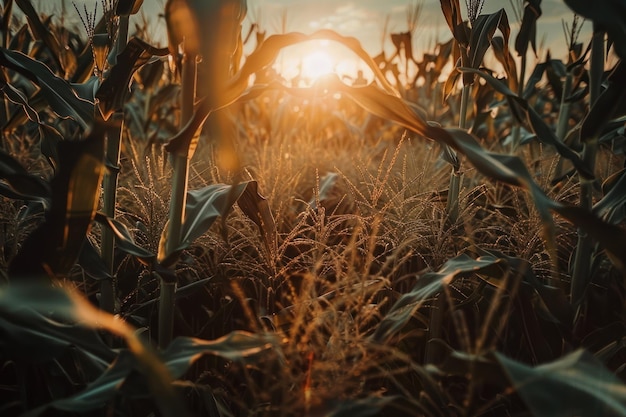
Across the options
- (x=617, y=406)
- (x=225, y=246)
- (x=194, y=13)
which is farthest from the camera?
(x=225, y=246)

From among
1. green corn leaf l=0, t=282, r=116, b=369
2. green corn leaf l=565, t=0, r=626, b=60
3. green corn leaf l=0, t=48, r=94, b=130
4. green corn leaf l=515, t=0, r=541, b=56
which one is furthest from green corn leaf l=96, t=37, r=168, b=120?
green corn leaf l=515, t=0, r=541, b=56

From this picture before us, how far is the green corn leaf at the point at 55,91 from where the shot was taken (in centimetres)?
106

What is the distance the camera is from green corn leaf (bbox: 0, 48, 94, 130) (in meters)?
1.06

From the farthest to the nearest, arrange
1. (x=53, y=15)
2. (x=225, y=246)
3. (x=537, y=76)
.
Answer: (x=53, y=15) → (x=537, y=76) → (x=225, y=246)

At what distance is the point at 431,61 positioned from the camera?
389cm

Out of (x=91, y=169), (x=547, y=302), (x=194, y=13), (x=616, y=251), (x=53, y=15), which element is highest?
(x=53, y=15)

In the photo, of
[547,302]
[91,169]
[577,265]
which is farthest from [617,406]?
[91,169]

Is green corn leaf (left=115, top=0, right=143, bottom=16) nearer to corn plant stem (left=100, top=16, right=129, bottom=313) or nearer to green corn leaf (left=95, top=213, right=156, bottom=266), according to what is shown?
corn plant stem (left=100, top=16, right=129, bottom=313)

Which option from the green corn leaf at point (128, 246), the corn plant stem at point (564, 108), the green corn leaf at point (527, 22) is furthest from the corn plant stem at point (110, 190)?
the corn plant stem at point (564, 108)

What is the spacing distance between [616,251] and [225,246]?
956 millimetres

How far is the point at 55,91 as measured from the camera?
42.4 inches

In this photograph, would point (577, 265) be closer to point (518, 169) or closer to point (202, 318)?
point (518, 169)

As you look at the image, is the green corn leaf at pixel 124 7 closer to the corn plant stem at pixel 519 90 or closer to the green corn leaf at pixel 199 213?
the green corn leaf at pixel 199 213

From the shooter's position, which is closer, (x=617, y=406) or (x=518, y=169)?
(x=617, y=406)
